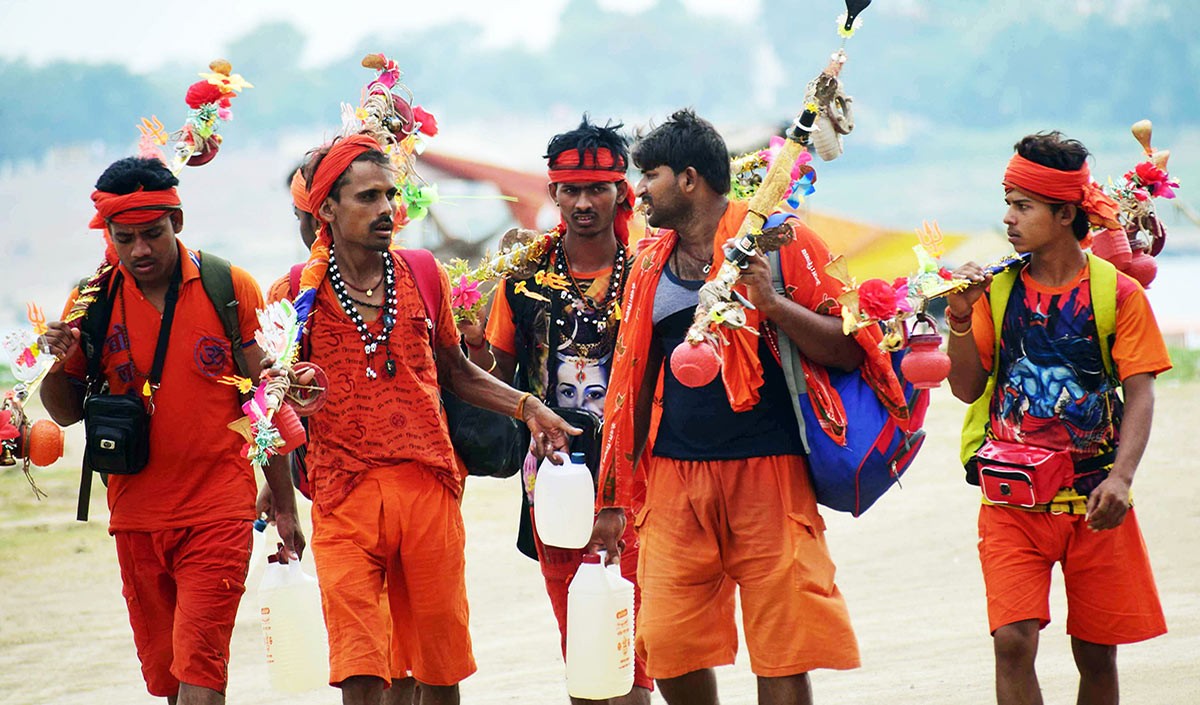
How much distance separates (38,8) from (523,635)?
3089 centimetres

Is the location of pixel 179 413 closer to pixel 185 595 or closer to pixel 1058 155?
pixel 185 595

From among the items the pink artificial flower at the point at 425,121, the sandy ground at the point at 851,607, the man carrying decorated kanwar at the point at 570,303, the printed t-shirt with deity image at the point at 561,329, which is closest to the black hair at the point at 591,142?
the man carrying decorated kanwar at the point at 570,303

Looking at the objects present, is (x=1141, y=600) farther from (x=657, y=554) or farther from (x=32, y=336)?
(x=32, y=336)

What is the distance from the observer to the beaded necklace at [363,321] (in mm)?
5578

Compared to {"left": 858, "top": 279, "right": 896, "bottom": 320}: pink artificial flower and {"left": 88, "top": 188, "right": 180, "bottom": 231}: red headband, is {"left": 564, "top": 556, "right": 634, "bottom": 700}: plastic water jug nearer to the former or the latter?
{"left": 858, "top": 279, "right": 896, "bottom": 320}: pink artificial flower

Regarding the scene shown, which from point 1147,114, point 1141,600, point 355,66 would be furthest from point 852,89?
point 1141,600

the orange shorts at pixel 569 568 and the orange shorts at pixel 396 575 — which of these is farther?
the orange shorts at pixel 569 568

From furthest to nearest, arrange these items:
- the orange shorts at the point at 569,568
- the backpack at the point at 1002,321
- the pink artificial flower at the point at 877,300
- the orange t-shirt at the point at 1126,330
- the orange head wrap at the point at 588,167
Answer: the orange head wrap at the point at 588,167 < the orange shorts at the point at 569,568 < the backpack at the point at 1002,321 < the orange t-shirt at the point at 1126,330 < the pink artificial flower at the point at 877,300

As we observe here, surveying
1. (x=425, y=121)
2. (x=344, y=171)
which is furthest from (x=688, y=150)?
(x=425, y=121)

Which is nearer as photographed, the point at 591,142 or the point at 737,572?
the point at 737,572

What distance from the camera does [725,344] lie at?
521cm

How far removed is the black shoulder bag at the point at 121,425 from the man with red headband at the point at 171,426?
0.08 ft

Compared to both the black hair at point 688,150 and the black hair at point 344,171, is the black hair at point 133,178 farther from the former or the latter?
the black hair at point 688,150

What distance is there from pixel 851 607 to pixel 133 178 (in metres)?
5.87
